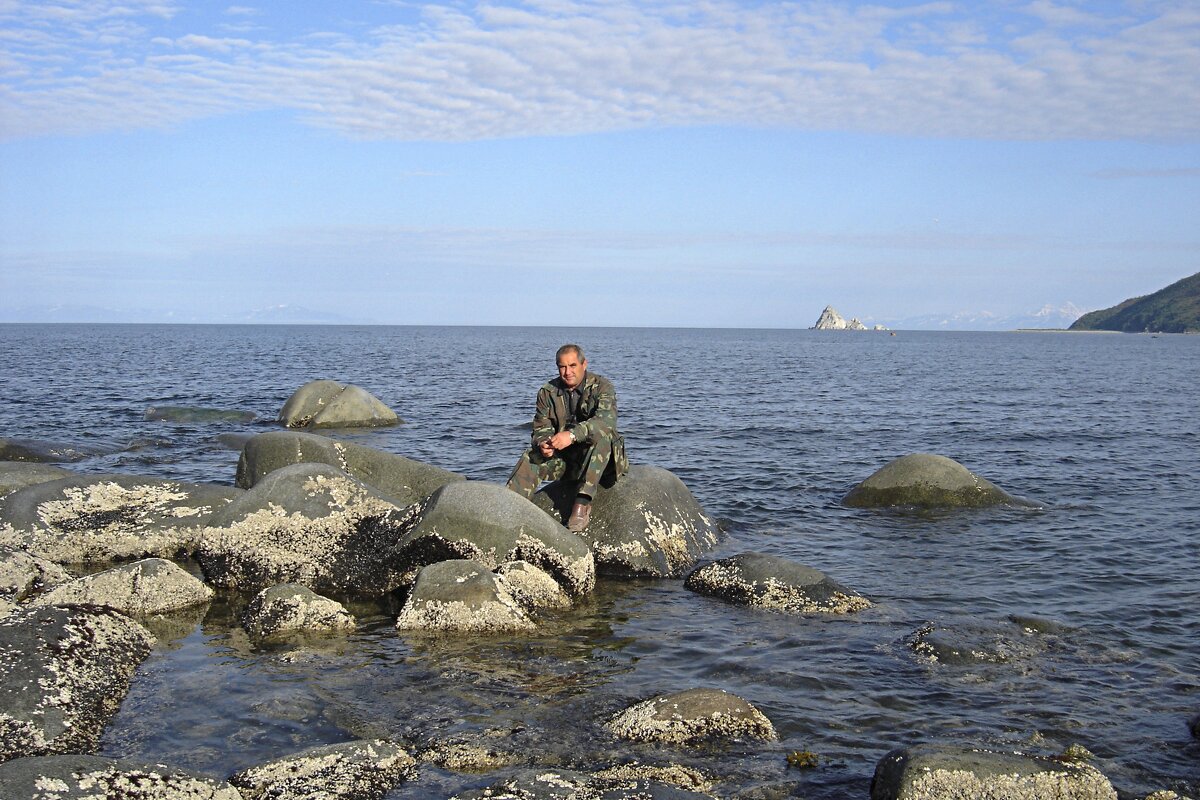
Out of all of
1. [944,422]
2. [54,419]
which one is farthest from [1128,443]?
[54,419]

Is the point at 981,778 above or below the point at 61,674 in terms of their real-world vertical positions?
above

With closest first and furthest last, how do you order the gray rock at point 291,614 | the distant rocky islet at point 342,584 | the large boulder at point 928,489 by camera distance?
1. the distant rocky islet at point 342,584
2. the gray rock at point 291,614
3. the large boulder at point 928,489

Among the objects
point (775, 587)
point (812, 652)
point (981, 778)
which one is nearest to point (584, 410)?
point (775, 587)

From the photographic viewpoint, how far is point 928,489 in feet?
56.7

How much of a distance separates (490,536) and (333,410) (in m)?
19.2

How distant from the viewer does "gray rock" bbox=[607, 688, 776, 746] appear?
7.40 meters

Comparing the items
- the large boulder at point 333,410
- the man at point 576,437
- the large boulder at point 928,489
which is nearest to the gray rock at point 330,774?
the man at point 576,437

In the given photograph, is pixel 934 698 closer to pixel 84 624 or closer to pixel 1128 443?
pixel 84 624

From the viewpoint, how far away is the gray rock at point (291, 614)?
9992mm

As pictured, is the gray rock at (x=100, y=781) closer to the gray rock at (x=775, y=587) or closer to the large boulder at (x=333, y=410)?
the gray rock at (x=775, y=587)

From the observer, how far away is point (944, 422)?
3147cm

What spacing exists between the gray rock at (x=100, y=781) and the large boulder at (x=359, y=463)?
9204mm

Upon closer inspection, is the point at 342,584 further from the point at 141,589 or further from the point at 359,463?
the point at 359,463

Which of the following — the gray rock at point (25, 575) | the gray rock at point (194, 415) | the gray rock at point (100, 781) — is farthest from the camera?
the gray rock at point (194, 415)
